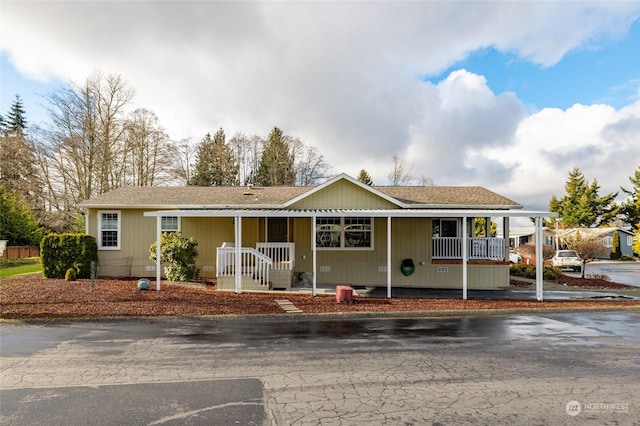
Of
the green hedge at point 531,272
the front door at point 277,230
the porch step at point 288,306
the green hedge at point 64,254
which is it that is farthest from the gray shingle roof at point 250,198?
the green hedge at point 531,272

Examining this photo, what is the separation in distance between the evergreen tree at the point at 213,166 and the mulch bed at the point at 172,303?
90.2 feet

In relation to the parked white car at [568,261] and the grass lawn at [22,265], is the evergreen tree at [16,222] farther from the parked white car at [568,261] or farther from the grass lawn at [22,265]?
the parked white car at [568,261]

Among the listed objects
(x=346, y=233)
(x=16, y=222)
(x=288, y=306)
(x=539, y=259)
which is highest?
(x=16, y=222)

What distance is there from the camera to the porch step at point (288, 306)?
1020 cm

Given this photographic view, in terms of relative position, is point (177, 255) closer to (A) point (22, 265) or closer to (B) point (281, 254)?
(B) point (281, 254)

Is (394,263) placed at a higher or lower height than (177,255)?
lower

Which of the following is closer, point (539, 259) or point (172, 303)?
point (172, 303)

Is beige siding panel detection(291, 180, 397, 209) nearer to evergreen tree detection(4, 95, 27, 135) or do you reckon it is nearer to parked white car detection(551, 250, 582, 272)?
parked white car detection(551, 250, 582, 272)

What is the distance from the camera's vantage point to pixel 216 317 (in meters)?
9.61

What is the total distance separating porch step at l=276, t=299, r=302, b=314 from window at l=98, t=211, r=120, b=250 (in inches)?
364

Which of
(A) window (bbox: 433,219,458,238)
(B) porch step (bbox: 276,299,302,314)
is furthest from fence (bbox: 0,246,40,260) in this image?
(A) window (bbox: 433,219,458,238)

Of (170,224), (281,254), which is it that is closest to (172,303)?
(281,254)

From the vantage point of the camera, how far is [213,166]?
41.2m

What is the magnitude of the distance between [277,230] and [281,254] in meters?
2.15
